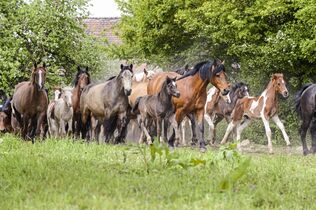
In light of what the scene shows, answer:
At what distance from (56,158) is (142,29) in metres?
21.3

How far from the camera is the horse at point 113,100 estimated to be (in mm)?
19266

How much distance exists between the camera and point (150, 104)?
1880 cm

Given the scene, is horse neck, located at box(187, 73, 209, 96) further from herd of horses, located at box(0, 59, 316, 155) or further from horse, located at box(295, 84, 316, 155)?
horse, located at box(295, 84, 316, 155)

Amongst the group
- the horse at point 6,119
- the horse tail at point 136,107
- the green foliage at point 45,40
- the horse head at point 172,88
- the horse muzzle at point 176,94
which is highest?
the green foliage at point 45,40

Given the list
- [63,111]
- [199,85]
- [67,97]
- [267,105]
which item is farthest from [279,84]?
[63,111]

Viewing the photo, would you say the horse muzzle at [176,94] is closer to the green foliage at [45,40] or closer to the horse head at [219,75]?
the horse head at [219,75]

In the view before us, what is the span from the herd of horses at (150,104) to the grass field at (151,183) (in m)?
5.67

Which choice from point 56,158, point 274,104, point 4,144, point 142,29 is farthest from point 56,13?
point 56,158

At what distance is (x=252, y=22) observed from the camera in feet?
84.8

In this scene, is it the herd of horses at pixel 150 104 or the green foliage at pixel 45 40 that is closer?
the herd of horses at pixel 150 104

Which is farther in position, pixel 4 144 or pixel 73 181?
pixel 4 144

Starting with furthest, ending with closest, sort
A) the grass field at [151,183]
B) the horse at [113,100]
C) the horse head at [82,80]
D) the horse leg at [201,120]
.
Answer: the horse head at [82,80]
the horse at [113,100]
the horse leg at [201,120]
the grass field at [151,183]

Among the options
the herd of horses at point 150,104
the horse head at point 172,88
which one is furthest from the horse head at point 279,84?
the horse head at point 172,88

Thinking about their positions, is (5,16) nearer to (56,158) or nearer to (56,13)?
(56,13)
